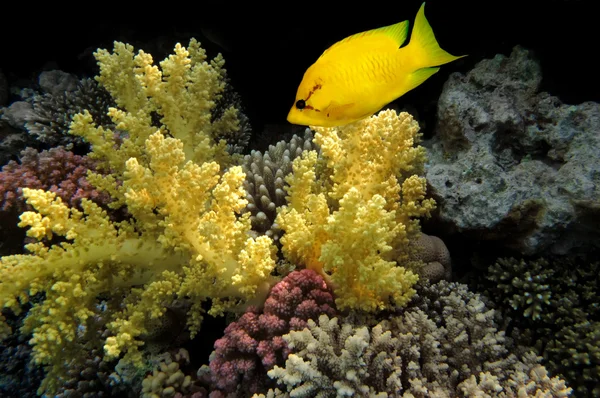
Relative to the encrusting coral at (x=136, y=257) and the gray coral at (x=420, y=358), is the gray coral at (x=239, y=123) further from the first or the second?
the gray coral at (x=420, y=358)

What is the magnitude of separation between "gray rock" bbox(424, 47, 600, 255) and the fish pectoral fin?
1439mm

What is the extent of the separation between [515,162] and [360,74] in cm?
196

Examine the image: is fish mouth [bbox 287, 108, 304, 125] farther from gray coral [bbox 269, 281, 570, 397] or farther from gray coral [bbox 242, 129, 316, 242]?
gray coral [bbox 269, 281, 570, 397]

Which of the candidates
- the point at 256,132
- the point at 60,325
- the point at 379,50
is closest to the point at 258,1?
the point at 256,132

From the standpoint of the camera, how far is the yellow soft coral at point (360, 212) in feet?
7.09

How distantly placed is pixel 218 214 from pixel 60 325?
1.05 meters

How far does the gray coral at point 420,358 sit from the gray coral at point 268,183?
3.04 ft

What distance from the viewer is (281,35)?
423 centimetres

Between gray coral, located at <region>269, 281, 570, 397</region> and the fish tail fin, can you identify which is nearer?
the fish tail fin

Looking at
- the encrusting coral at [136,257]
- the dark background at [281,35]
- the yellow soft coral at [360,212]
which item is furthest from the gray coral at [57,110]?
the yellow soft coral at [360,212]

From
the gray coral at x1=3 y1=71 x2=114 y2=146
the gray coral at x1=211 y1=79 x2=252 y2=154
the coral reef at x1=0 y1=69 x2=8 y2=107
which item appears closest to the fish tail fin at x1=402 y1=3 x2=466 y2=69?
the gray coral at x1=211 y1=79 x2=252 y2=154

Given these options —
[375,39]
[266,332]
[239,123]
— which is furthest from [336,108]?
[239,123]

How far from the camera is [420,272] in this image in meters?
2.76

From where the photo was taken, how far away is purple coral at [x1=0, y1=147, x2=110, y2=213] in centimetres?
321
